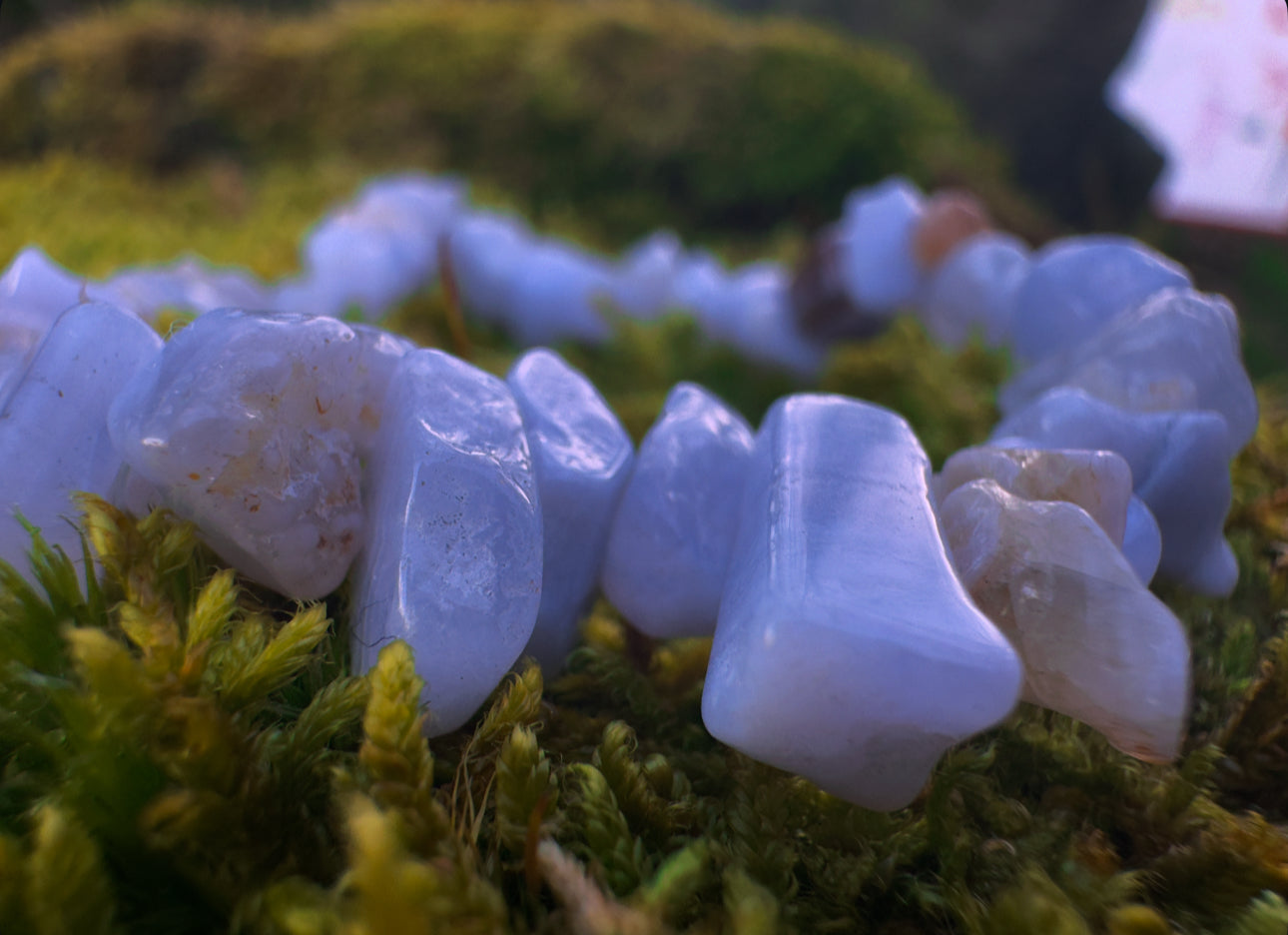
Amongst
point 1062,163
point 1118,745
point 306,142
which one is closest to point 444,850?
point 1118,745

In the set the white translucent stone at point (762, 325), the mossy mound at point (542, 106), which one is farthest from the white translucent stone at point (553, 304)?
the mossy mound at point (542, 106)

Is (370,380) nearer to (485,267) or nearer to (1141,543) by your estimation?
(1141,543)

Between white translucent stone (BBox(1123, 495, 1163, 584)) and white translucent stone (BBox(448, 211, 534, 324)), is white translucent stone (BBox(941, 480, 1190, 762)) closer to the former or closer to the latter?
white translucent stone (BBox(1123, 495, 1163, 584))

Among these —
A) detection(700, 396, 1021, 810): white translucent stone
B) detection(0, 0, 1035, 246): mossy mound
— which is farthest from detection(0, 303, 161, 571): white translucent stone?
detection(0, 0, 1035, 246): mossy mound

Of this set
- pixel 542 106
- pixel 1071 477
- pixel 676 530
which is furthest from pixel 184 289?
pixel 542 106

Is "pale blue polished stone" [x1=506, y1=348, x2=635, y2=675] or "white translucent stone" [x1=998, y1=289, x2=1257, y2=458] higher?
"white translucent stone" [x1=998, y1=289, x2=1257, y2=458]
